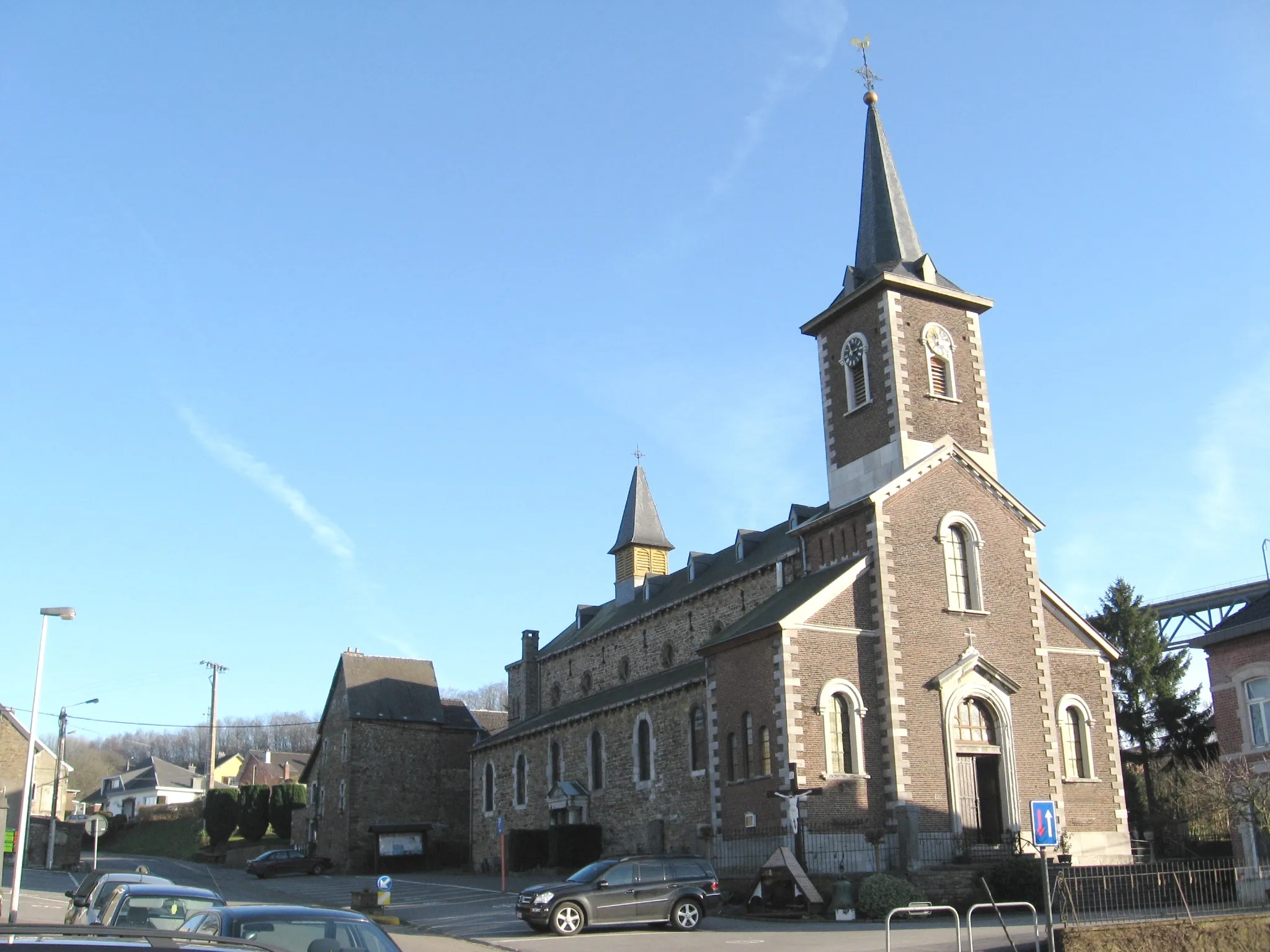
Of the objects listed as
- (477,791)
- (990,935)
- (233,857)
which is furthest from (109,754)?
(990,935)

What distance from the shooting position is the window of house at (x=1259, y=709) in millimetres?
30109

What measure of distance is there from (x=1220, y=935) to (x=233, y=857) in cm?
5087

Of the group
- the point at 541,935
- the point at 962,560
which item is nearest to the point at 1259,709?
the point at 962,560

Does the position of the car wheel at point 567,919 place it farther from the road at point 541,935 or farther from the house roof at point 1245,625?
the house roof at point 1245,625

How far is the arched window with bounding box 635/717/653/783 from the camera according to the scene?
37.6 meters

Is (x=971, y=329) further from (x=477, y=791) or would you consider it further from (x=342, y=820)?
(x=342, y=820)

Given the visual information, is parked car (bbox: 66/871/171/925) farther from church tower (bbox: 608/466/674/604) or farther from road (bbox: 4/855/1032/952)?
church tower (bbox: 608/466/674/604)

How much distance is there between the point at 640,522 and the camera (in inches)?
2041

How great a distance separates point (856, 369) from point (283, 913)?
28049mm

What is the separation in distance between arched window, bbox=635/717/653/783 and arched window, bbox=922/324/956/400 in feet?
46.3

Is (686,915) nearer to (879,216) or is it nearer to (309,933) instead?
(309,933)

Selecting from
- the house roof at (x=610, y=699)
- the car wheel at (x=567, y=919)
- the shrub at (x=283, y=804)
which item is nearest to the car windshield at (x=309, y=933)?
the car wheel at (x=567, y=919)

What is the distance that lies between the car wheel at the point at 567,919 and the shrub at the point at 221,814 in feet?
160

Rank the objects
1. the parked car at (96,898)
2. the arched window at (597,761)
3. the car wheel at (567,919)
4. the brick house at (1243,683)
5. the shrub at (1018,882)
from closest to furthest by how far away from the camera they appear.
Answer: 1. the parked car at (96,898)
2. the car wheel at (567,919)
3. the shrub at (1018,882)
4. the brick house at (1243,683)
5. the arched window at (597,761)
